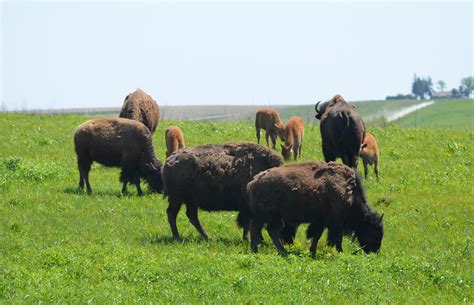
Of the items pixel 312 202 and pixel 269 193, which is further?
pixel 312 202

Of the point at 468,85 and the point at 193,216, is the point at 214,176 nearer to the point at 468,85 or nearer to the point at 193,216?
the point at 193,216

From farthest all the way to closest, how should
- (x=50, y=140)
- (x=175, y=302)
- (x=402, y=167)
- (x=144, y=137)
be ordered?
(x=50, y=140) → (x=402, y=167) → (x=144, y=137) → (x=175, y=302)

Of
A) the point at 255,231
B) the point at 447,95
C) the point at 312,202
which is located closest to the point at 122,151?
the point at 255,231

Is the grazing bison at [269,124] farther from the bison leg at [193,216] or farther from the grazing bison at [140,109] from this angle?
the bison leg at [193,216]

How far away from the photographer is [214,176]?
1520 cm

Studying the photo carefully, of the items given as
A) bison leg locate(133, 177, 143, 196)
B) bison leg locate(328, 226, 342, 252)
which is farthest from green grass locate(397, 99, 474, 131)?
bison leg locate(328, 226, 342, 252)

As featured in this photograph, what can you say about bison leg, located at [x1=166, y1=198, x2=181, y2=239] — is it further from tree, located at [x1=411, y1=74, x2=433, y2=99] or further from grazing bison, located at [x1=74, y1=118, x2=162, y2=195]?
tree, located at [x1=411, y1=74, x2=433, y2=99]

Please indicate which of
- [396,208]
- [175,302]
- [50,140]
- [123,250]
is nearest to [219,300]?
[175,302]

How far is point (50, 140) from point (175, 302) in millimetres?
17846

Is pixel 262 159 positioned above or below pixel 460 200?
above

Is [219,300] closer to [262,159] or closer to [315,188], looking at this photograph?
[315,188]

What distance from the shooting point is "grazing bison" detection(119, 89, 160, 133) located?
23.9 m

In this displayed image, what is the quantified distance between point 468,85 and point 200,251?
158171 millimetres

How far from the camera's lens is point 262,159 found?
15375 millimetres
